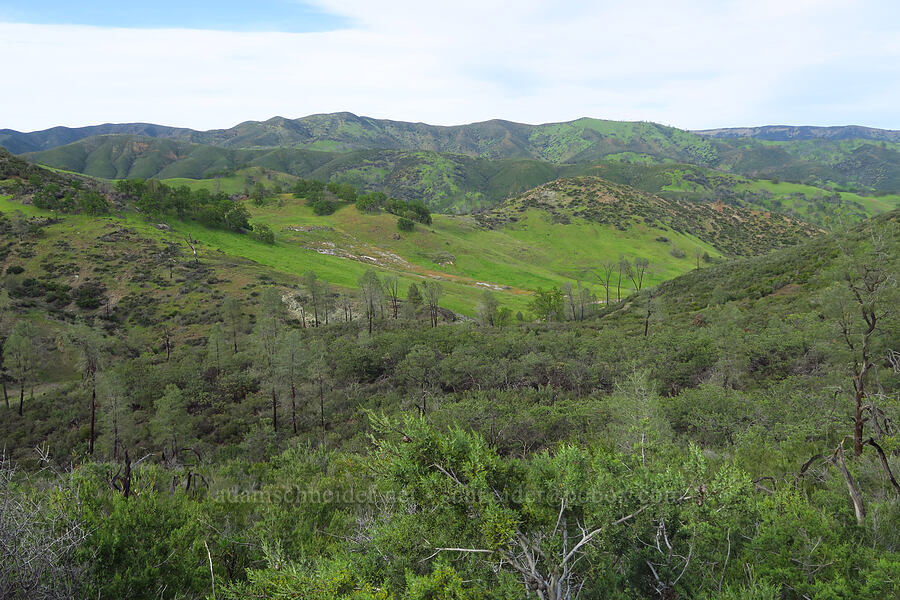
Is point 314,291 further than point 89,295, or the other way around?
point 89,295

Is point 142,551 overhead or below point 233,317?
overhead

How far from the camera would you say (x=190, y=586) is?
22.9 feet

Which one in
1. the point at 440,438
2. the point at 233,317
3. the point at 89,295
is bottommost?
the point at 233,317

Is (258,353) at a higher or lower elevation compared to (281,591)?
lower

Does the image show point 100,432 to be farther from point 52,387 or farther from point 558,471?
point 558,471

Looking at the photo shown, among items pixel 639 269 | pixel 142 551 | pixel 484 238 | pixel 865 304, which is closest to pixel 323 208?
pixel 484 238

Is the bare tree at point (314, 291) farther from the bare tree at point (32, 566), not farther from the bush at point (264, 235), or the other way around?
the bare tree at point (32, 566)

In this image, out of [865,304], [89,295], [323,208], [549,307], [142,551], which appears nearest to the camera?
[142,551]

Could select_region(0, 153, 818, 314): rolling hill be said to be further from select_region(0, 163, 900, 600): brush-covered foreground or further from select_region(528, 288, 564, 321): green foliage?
select_region(528, 288, 564, 321): green foliage

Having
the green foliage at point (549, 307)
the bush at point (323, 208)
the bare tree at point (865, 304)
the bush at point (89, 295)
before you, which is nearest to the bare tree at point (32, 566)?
the bare tree at point (865, 304)

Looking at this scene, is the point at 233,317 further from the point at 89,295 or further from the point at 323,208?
the point at 323,208

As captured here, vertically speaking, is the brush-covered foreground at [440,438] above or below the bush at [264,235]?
below

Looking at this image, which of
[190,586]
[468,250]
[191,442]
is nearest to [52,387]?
[191,442]

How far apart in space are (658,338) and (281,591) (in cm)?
3684
